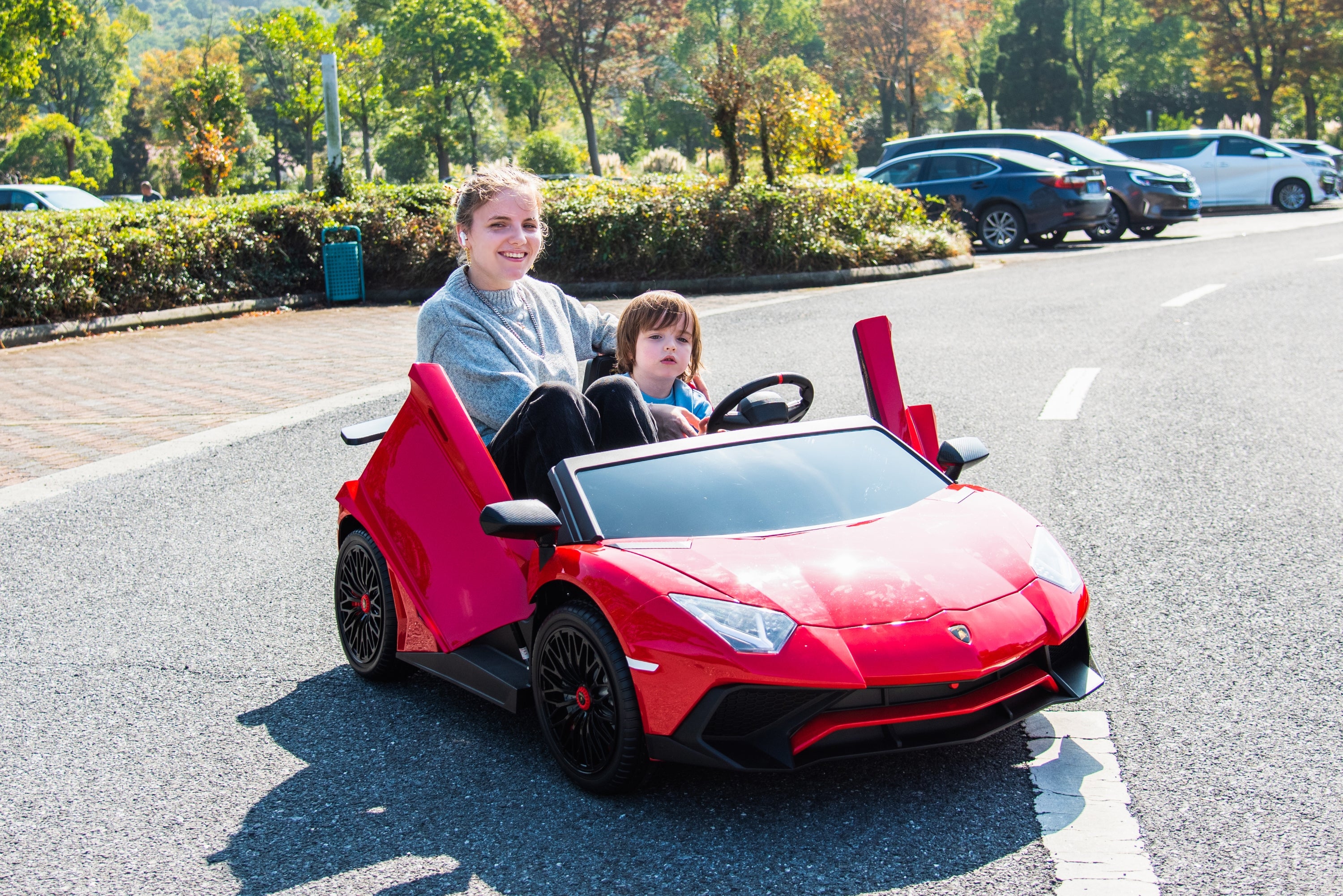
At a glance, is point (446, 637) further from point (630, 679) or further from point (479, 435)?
point (630, 679)

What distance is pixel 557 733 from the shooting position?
10.8ft

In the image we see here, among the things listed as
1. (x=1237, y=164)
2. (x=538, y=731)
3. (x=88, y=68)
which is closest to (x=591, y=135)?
(x=1237, y=164)

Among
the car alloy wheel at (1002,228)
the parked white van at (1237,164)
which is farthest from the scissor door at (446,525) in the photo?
the parked white van at (1237,164)

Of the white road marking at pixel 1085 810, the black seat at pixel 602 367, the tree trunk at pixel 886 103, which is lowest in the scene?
the white road marking at pixel 1085 810

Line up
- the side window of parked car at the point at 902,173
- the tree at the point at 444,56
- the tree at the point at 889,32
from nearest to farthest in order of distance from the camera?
the side window of parked car at the point at 902,173
the tree at the point at 889,32
the tree at the point at 444,56

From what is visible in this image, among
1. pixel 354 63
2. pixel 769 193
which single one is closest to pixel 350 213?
pixel 769 193

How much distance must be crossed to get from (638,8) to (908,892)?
50.9m

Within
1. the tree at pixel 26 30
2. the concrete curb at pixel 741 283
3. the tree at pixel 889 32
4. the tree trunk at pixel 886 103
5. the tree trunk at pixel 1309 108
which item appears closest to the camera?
the concrete curb at pixel 741 283

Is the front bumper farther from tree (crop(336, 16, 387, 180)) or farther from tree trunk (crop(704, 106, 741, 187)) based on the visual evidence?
tree (crop(336, 16, 387, 180))

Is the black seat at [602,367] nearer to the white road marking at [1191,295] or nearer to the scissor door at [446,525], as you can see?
the scissor door at [446,525]

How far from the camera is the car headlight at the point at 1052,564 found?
3.27 meters

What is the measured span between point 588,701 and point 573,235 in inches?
540

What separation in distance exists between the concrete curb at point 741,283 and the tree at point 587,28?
34020mm

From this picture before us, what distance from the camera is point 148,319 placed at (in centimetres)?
1410
